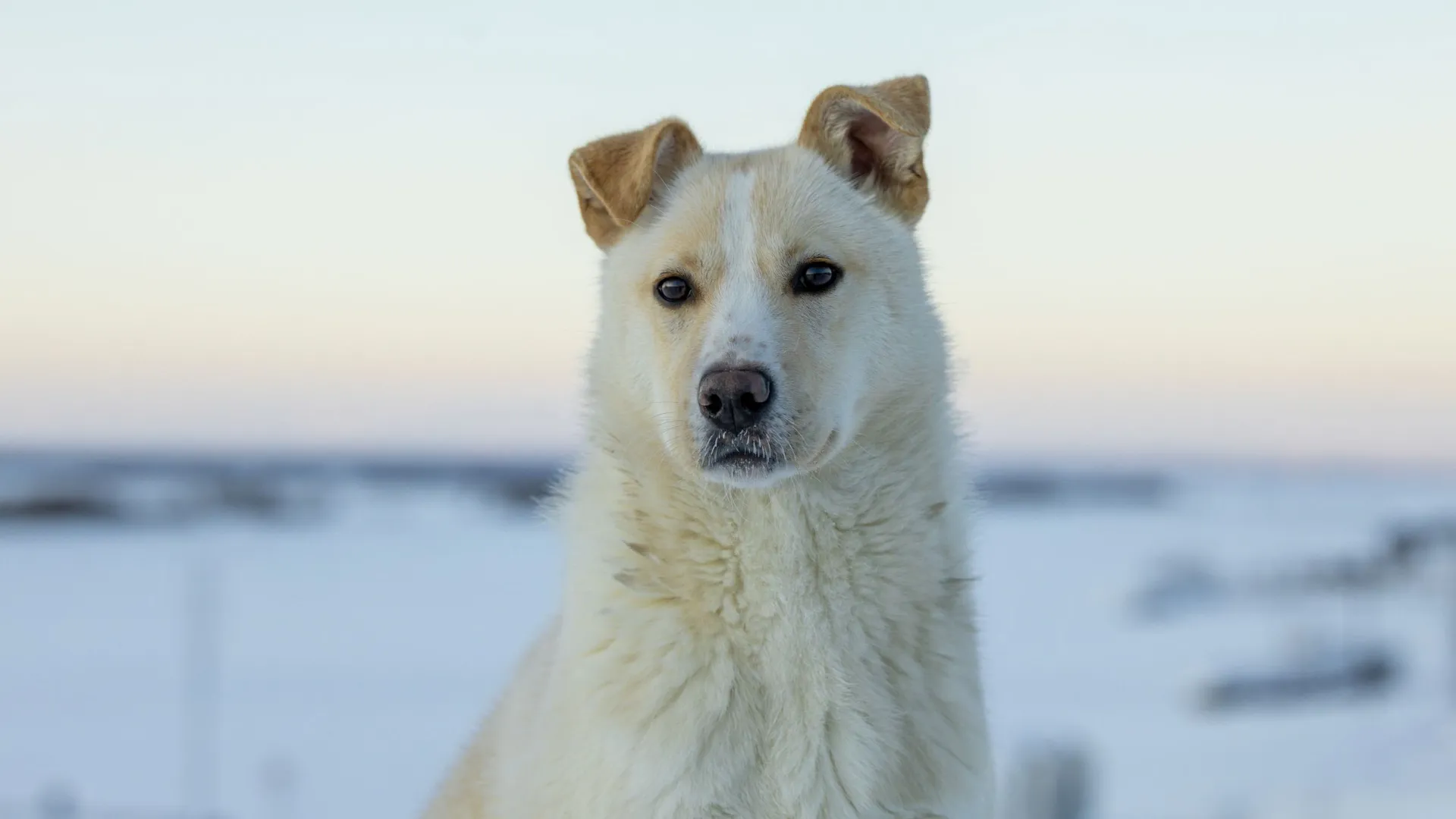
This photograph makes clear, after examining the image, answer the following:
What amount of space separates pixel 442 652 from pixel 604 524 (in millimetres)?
9871

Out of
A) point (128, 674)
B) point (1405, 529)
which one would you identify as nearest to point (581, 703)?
point (128, 674)

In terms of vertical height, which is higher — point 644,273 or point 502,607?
point 644,273

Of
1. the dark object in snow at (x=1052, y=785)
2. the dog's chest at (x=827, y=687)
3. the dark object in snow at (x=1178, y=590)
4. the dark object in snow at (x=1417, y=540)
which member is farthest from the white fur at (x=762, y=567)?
the dark object in snow at (x=1417, y=540)

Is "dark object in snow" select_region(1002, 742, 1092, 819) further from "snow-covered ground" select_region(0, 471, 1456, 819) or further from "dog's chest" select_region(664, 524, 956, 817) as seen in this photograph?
"dog's chest" select_region(664, 524, 956, 817)

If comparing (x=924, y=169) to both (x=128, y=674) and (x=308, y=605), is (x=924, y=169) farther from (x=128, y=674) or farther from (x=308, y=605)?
(x=308, y=605)

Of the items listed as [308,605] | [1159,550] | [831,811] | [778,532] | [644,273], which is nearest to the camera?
[831,811]

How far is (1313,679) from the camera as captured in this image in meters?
12.6

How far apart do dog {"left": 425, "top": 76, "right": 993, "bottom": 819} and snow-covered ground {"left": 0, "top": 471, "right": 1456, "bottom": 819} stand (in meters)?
0.34

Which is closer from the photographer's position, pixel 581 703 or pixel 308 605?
pixel 581 703

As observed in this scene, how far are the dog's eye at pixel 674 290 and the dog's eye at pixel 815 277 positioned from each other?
262mm

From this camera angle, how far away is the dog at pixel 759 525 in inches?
107

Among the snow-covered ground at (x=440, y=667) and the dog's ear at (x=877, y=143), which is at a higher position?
the dog's ear at (x=877, y=143)

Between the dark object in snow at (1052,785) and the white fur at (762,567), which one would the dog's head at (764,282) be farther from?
the dark object in snow at (1052,785)

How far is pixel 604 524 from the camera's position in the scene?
3.04m
